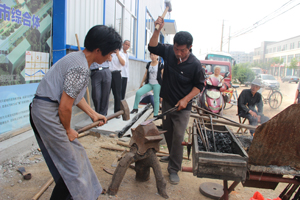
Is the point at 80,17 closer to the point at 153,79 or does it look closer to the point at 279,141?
the point at 153,79

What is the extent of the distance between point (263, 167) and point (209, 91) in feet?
14.8

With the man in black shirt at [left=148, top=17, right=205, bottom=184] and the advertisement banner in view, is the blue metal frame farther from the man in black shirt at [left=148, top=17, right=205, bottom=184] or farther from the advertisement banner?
the man in black shirt at [left=148, top=17, right=205, bottom=184]

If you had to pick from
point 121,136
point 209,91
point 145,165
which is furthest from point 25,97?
point 209,91

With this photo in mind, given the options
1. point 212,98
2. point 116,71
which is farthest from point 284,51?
point 116,71

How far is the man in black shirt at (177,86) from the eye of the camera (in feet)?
10.8

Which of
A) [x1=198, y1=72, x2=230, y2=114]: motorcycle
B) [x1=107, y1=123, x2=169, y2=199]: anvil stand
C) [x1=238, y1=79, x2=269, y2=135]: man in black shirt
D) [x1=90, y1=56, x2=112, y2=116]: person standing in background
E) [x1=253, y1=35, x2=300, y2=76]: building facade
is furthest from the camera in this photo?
[x1=253, y1=35, x2=300, y2=76]: building facade

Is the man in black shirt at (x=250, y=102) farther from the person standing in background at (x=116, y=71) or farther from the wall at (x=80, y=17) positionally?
the wall at (x=80, y=17)

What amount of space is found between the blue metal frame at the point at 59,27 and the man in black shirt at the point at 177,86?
1988 millimetres

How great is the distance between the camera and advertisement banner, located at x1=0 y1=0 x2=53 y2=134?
3447 mm

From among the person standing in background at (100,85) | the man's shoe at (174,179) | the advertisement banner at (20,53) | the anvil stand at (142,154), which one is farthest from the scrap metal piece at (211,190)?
the advertisement banner at (20,53)

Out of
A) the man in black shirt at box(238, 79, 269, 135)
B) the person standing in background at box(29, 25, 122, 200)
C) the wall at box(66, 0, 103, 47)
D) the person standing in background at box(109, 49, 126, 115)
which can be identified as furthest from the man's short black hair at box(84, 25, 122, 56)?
the man in black shirt at box(238, 79, 269, 135)

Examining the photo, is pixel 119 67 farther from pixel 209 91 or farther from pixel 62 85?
pixel 62 85

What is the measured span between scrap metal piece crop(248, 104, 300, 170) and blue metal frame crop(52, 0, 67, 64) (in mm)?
3786

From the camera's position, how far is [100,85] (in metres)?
5.12
